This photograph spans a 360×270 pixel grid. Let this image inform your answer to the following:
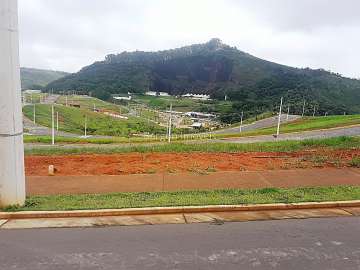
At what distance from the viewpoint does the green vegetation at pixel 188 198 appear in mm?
7598

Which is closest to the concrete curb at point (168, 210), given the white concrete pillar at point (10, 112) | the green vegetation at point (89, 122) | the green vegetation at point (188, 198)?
the green vegetation at point (188, 198)

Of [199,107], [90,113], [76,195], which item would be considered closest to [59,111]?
[90,113]

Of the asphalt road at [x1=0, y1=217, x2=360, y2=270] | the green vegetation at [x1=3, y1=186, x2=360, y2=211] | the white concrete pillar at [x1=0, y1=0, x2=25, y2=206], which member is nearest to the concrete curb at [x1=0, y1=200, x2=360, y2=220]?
the green vegetation at [x1=3, y1=186, x2=360, y2=211]

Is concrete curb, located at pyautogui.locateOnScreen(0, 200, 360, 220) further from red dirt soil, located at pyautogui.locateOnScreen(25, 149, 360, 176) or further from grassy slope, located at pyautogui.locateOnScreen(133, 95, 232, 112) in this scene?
grassy slope, located at pyautogui.locateOnScreen(133, 95, 232, 112)

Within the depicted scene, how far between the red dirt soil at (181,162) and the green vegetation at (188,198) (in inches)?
111

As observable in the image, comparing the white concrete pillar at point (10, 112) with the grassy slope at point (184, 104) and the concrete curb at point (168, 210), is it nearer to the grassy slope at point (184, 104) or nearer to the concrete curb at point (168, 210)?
the concrete curb at point (168, 210)

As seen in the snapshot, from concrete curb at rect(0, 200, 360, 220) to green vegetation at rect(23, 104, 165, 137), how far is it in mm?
77493

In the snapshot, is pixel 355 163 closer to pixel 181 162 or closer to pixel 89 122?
pixel 181 162

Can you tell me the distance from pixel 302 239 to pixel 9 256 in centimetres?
423

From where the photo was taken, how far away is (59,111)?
10438cm

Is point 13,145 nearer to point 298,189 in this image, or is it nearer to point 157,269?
point 157,269

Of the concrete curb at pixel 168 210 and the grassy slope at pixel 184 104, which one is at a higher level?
the concrete curb at pixel 168 210

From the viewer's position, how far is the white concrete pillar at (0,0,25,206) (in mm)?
6980

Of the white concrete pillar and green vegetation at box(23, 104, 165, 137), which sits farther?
green vegetation at box(23, 104, 165, 137)
